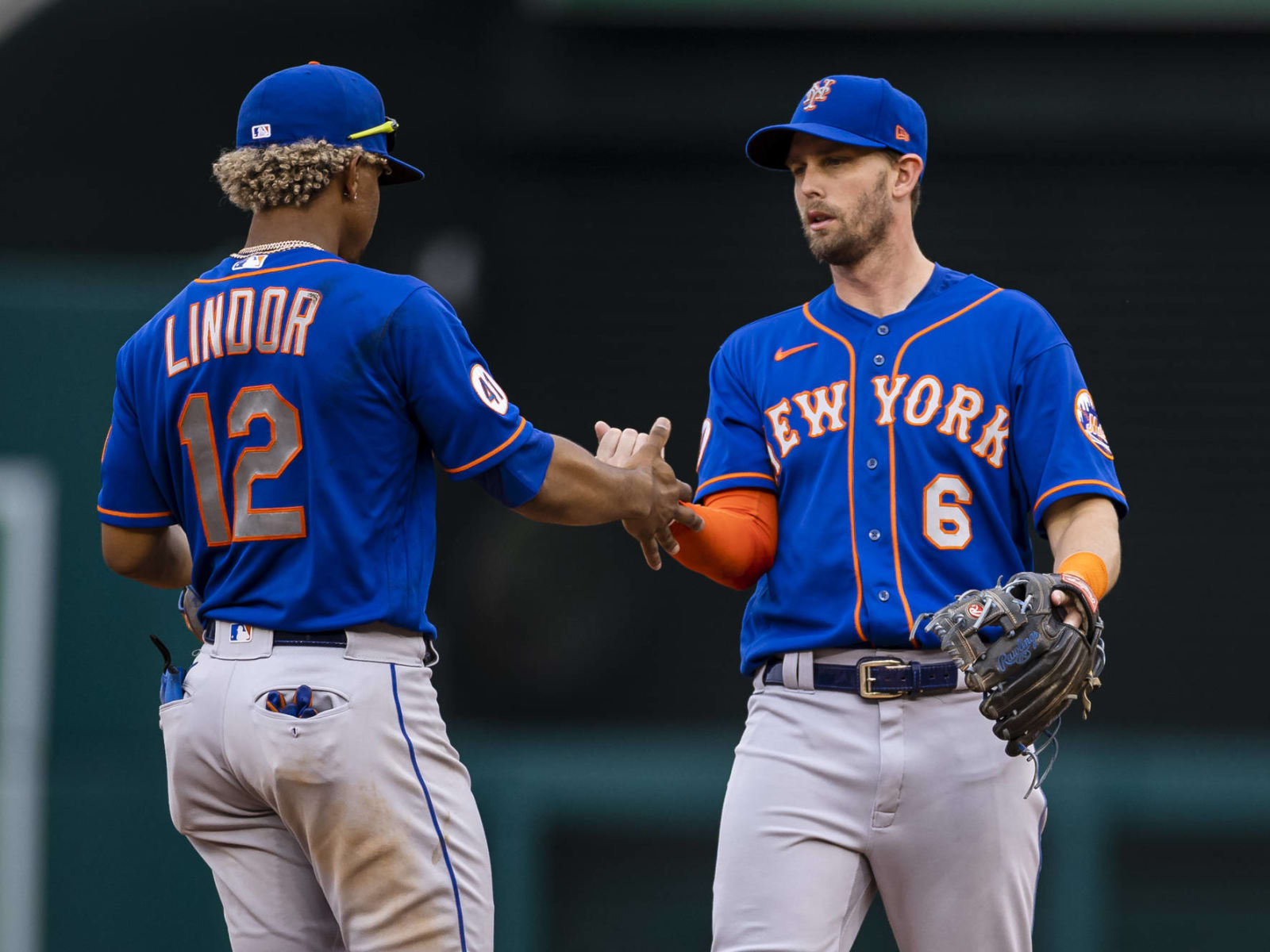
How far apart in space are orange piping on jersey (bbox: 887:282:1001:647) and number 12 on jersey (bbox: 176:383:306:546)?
1.19 m

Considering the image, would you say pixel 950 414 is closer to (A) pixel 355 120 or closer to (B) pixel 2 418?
(A) pixel 355 120

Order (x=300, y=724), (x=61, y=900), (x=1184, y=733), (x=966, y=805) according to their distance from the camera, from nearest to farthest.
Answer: (x=300, y=724) < (x=966, y=805) < (x=61, y=900) < (x=1184, y=733)

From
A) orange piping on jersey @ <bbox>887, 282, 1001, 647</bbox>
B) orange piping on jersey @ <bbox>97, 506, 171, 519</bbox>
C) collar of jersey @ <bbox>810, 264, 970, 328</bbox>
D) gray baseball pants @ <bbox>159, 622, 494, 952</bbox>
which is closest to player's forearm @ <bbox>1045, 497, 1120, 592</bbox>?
orange piping on jersey @ <bbox>887, 282, 1001, 647</bbox>

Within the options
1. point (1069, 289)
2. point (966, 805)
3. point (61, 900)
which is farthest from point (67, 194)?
point (966, 805)

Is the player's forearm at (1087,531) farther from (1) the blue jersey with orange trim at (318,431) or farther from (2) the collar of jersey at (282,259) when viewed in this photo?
(2) the collar of jersey at (282,259)

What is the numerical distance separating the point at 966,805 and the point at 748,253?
348cm

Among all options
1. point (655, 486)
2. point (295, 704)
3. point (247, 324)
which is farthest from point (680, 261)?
point (295, 704)

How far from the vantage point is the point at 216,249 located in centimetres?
605

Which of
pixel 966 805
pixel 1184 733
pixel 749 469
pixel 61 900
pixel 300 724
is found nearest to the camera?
pixel 300 724

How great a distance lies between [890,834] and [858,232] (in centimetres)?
128

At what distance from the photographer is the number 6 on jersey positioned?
3322 mm

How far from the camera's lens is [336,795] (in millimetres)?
2887

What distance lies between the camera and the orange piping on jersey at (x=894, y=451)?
3.26 m

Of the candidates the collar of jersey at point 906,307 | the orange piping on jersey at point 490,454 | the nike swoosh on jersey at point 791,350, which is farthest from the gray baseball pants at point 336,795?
the collar of jersey at point 906,307
